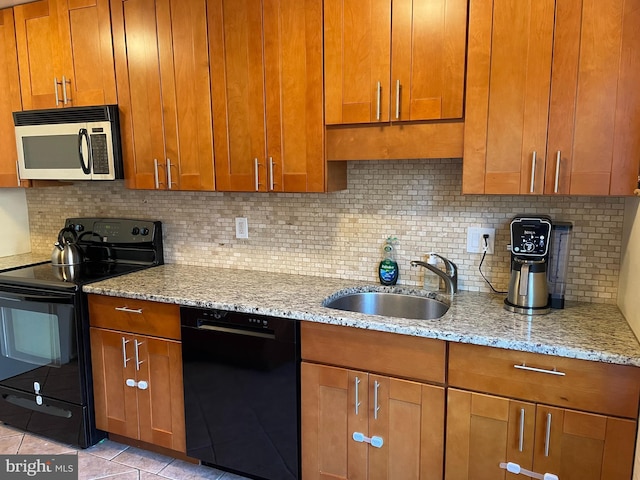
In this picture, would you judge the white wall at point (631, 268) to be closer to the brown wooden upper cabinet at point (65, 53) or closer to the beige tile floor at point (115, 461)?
the beige tile floor at point (115, 461)

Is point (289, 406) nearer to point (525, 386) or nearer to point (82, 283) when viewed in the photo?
point (525, 386)

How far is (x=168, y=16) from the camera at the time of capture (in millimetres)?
2182

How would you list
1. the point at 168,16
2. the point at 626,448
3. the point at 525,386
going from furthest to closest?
the point at 168,16, the point at 525,386, the point at 626,448

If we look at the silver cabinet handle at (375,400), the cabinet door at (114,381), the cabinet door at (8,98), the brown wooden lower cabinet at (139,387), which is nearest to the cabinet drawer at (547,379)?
the silver cabinet handle at (375,400)

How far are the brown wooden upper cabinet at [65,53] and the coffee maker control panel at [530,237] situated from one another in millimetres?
2026

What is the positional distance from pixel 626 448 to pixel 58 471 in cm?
244

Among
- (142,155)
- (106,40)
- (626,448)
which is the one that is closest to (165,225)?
(142,155)

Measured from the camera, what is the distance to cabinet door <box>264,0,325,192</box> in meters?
1.93

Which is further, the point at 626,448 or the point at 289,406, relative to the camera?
the point at 289,406

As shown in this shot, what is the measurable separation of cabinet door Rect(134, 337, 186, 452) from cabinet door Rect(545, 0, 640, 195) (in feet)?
5.83

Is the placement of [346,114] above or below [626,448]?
above

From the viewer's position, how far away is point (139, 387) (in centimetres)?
222

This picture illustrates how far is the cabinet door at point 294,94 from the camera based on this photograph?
1.93m

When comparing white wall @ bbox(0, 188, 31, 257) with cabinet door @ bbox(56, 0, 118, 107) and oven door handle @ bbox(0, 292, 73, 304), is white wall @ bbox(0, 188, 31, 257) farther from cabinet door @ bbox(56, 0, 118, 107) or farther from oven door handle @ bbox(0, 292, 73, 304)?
cabinet door @ bbox(56, 0, 118, 107)
